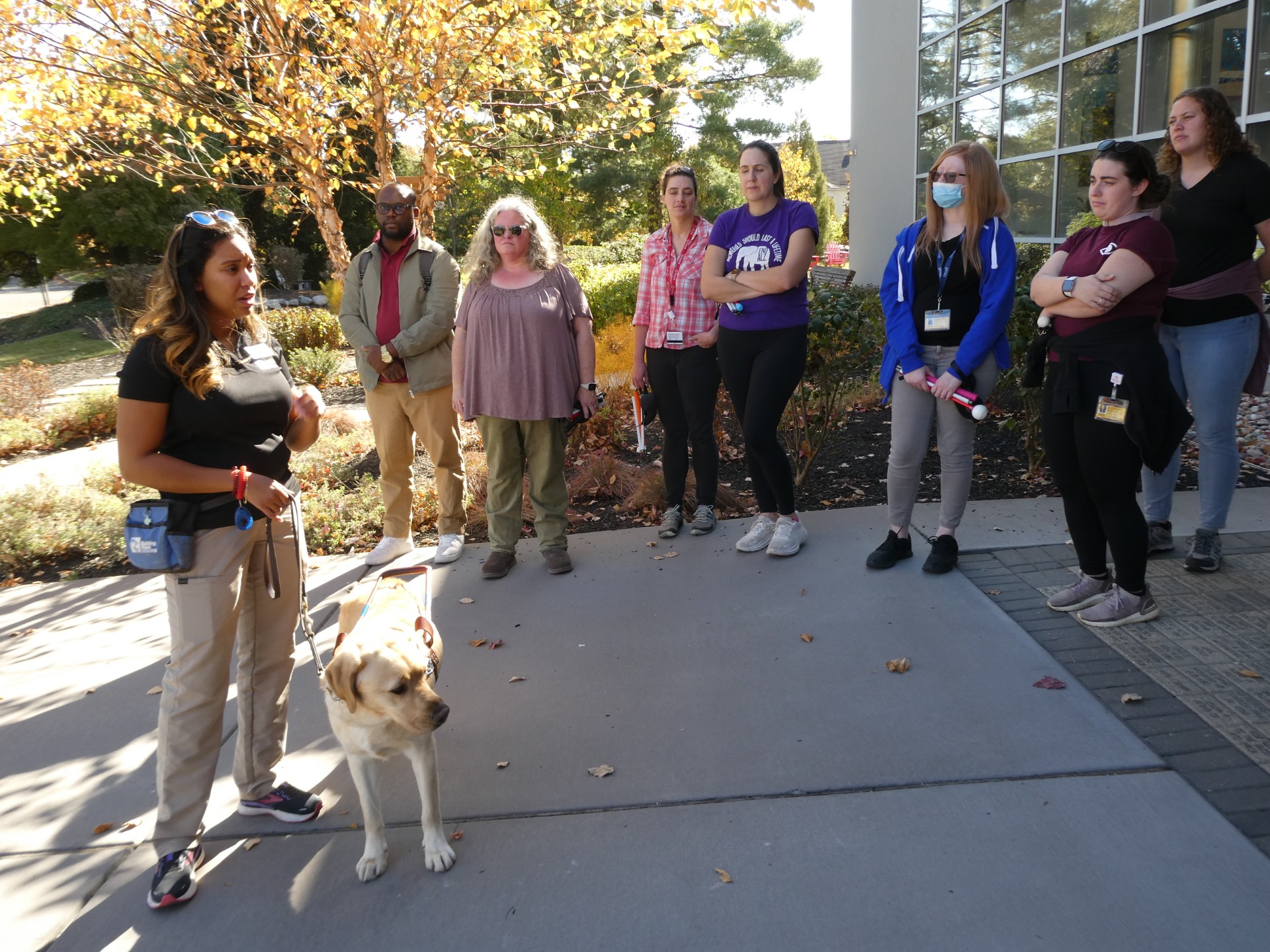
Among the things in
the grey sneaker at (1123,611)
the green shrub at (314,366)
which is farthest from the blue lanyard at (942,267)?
the green shrub at (314,366)

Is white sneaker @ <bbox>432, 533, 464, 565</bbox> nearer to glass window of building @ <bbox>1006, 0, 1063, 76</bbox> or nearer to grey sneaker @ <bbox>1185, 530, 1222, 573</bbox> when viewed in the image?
grey sneaker @ <bbox>1185, 530, 1222, 573</bbox>

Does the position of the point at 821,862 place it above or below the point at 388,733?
below

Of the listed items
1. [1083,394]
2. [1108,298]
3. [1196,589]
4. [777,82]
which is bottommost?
[1196,589]

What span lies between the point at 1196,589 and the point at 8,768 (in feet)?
16.8

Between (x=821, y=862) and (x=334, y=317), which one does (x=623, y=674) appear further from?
(x=334, y=317)

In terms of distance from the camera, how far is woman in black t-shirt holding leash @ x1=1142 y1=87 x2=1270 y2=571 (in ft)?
13.6

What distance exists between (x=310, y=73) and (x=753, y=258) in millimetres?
5022

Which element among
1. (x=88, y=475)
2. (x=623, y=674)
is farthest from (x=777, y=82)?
(x=623, y=674)

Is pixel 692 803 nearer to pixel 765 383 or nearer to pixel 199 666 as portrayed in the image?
pixel 199 666

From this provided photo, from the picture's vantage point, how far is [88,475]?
25.2 feet

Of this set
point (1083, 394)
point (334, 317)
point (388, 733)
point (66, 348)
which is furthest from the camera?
point (66, 348)

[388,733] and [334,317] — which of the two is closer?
[388,733]

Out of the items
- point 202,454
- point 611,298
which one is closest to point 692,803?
point 202,454

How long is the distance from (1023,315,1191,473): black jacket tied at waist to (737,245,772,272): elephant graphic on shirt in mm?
1604
